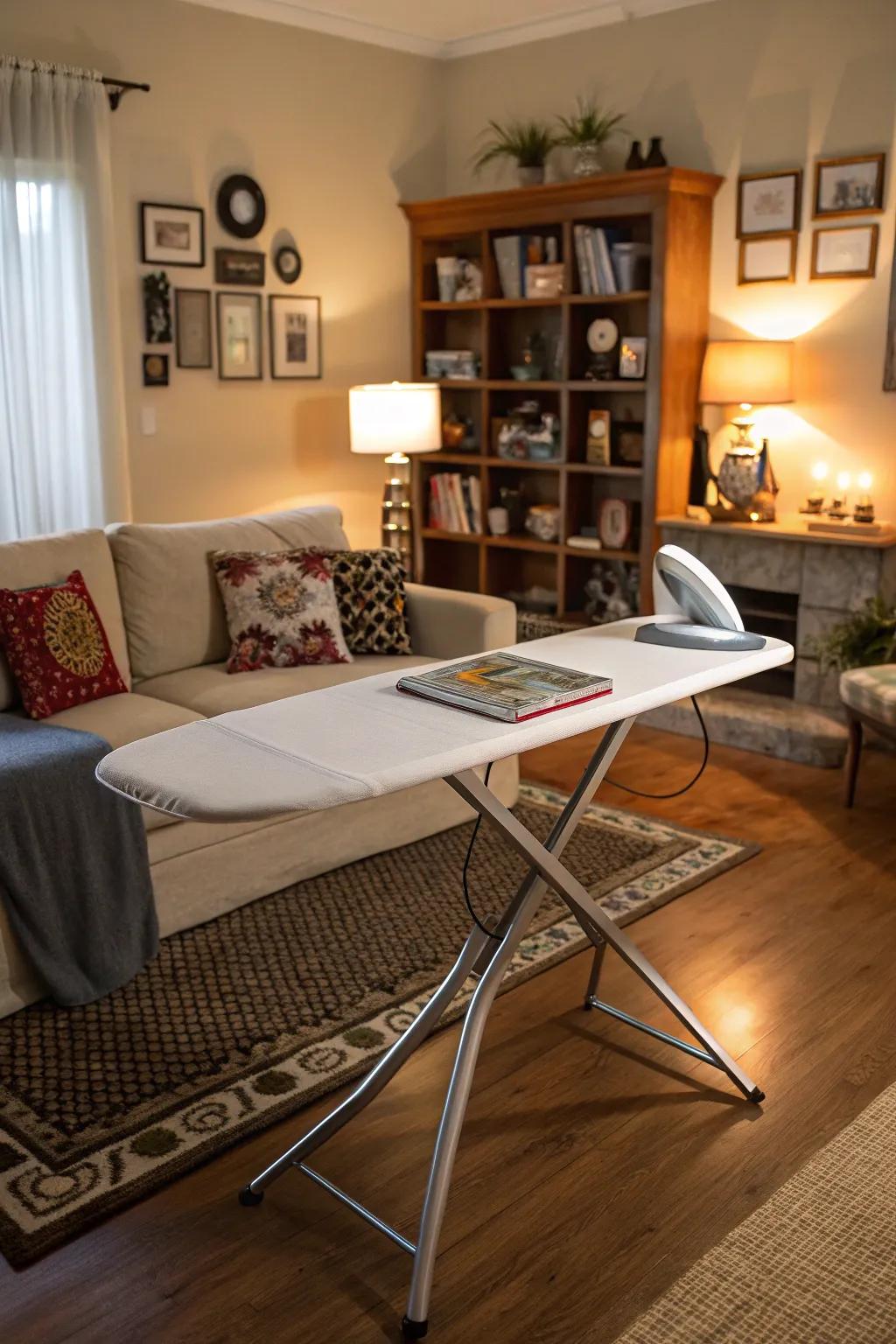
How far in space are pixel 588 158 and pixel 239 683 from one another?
2863 mm

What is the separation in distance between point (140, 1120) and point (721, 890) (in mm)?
1714

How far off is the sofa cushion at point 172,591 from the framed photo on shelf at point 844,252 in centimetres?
236

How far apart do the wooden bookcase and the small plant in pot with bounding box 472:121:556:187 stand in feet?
0.59

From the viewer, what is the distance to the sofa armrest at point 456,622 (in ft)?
12.5

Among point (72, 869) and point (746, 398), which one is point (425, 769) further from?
point (746, 398)

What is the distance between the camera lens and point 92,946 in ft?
8.97

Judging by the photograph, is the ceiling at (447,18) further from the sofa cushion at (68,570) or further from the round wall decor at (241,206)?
the sofa cushion at (68,570)

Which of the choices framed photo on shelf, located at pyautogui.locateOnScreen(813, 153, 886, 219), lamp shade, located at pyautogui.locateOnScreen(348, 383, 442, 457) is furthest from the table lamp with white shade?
framed photo on shelf, located at pyautogui.locateOnScreen(813, 153, 886, 219)

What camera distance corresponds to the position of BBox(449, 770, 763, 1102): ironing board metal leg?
1865 millimetres

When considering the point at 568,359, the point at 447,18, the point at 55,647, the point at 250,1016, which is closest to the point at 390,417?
the point at 568,359

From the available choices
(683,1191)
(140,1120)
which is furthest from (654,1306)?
(140,1120)

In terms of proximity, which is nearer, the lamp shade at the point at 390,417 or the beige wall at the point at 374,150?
the beige wall at the point at 374,150

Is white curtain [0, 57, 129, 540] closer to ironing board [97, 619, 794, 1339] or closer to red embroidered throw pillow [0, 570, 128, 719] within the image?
red embroidered throw pillow [0, 570, 128, 719]

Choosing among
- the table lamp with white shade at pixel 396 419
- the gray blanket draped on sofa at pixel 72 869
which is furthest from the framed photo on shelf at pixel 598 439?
the gray blanket draped on sofa at pixel 72 869
